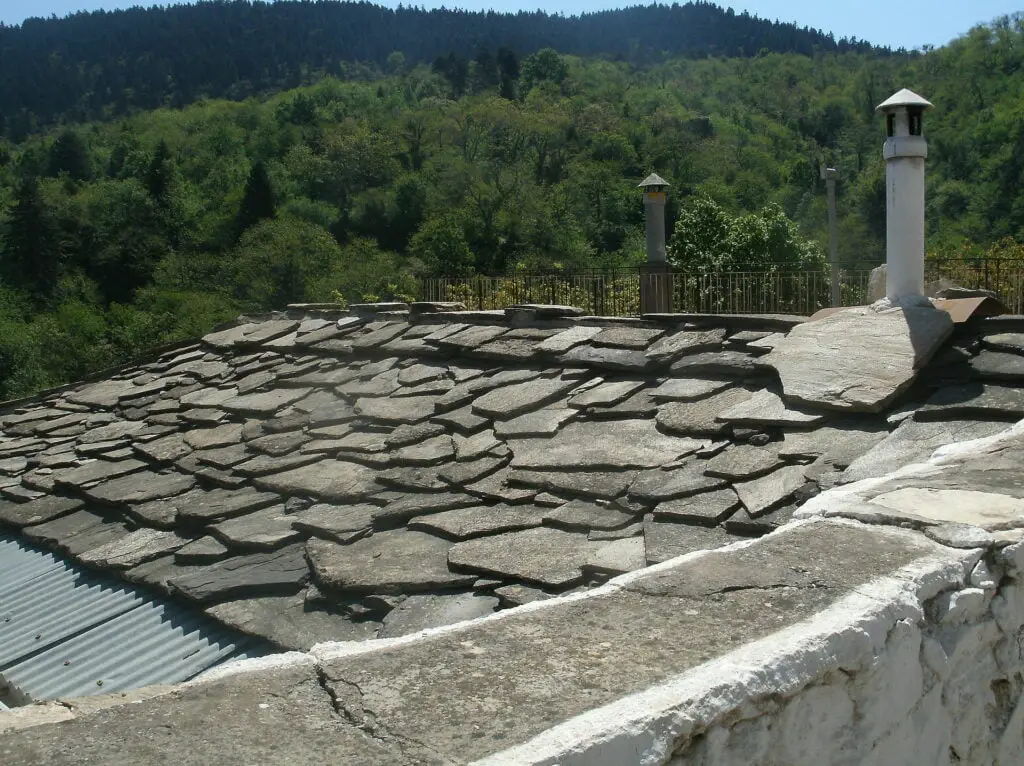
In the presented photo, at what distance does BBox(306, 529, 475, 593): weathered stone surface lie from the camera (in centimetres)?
347

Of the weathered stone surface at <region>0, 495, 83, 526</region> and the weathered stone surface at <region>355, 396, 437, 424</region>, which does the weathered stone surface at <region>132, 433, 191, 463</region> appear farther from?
the weathered stone surface at <region>355, 396, 437, 424</region>

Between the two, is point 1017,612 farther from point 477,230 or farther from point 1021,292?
point 477,230

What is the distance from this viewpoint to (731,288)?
11.7 m

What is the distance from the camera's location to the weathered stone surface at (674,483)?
3695 mm

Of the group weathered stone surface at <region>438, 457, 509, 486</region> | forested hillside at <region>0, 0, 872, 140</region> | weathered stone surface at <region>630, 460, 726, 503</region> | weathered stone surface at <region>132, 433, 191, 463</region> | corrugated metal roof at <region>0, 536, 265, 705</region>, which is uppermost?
forested hillside at <region>0, 0, 872, 140</region>

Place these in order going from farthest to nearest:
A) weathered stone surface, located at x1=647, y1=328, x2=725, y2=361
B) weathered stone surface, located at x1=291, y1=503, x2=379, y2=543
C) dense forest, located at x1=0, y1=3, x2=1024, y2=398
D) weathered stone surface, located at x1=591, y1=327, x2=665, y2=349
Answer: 1. dense forest, located at x1=0, y1=3, x2=1024, y2=398
2. weathered stone surface, located at x1=591, y1=327, x2=665, y2=349
3. weathered stone surface, located at x1=647, y1=328, x2=725, y2=361
4. weathered stone surface, located at x1=291, y1=503, x2=379, y2=543

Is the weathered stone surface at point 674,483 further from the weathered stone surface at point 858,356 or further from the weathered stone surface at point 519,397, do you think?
the weathered stone surface at point 519,397

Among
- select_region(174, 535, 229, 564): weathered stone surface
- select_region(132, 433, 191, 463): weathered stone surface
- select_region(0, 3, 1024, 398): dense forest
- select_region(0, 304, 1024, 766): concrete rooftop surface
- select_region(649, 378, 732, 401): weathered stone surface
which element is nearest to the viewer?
select_region(0, 304, 1024, 766): concrete rooftop surface

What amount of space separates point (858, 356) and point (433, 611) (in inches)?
90.4

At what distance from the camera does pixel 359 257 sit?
4131cm

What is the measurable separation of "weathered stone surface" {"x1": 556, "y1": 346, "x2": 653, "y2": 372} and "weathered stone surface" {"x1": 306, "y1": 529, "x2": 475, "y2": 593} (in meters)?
1.63

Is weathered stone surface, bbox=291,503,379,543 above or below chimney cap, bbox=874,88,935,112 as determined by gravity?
below

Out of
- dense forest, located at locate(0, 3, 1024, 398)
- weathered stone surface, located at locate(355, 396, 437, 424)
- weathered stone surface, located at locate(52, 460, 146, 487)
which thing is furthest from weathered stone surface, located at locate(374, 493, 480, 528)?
dense forest, located at locate(0, 3, 1024, 398)

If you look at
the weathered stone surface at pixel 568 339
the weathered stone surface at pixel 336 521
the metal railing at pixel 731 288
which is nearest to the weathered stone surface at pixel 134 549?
the weathered stone surface at pixel 336 521
